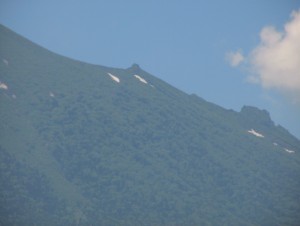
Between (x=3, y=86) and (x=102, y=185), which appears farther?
(x=3, y=86)

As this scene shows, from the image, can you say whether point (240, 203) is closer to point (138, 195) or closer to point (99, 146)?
point (138, 195)

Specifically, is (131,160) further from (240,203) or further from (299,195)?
(299,195)

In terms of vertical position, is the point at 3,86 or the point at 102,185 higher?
the point at 3,86

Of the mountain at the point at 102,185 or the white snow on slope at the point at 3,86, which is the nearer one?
the mountain at the point at 102,185

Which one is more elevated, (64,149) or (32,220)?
(64,149)

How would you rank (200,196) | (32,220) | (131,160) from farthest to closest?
1. (131,160)
2. (200,196)
3. (32,220)

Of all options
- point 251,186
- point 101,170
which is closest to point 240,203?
point 251,186

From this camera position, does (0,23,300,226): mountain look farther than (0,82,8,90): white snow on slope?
No

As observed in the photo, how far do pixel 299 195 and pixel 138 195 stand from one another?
3075 inches

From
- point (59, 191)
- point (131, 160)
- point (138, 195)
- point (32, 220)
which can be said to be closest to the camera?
point (32, 220)

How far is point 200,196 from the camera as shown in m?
178

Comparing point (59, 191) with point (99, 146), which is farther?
point (99, 146)

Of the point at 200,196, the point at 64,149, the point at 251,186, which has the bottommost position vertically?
the point at 64,149

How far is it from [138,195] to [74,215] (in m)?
32.0
